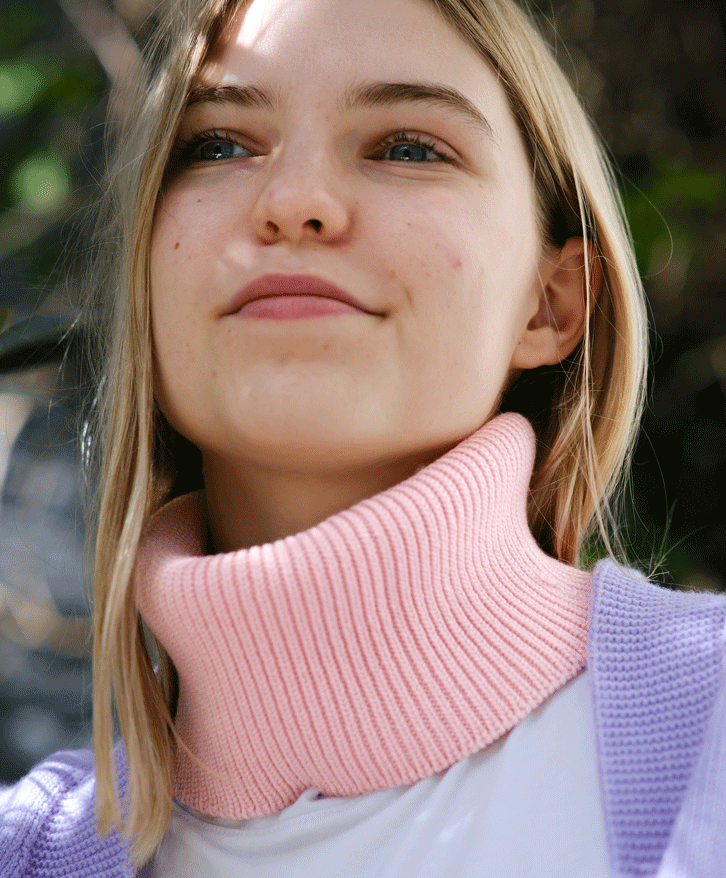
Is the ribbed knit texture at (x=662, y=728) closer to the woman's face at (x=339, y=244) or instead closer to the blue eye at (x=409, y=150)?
the woman's face at (x=339, y=244)

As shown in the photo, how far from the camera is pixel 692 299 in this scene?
8.23ft

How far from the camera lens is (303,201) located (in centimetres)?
115

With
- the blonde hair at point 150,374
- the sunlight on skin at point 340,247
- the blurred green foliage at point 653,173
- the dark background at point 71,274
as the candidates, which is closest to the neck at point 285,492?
the sunlight on skin at point 340,247

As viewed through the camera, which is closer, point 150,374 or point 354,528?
point 354,528

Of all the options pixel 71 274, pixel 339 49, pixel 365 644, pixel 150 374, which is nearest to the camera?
pixel 365 644

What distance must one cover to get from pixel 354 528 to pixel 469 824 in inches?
14.5

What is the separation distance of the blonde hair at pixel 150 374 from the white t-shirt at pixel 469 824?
17 cm

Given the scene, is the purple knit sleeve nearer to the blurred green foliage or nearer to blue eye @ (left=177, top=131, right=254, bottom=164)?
blue eye @ (left=177, top=131, right=254, bottom=164)

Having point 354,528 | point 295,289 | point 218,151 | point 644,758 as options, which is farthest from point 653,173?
point 644,758

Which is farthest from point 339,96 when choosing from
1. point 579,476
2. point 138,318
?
point 579,476

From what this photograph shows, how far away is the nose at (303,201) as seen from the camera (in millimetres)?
1149

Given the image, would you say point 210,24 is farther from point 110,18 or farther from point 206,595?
point 110,18

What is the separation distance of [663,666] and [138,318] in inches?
33.6

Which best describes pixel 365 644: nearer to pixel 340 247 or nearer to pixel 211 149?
pixel 340 247
